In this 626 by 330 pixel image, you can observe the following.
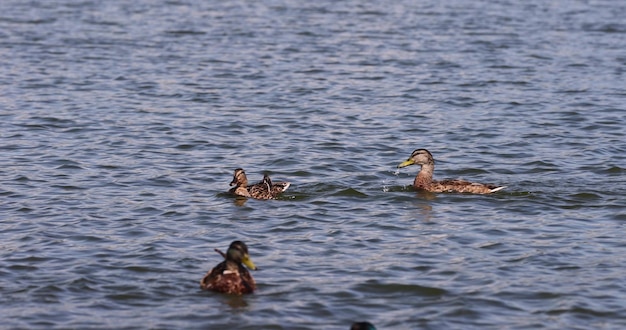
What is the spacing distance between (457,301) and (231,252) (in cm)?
256

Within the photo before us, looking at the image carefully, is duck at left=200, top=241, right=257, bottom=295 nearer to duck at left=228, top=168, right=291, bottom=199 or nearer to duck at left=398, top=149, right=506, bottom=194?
duck at left=228, top=168, right=291, bottom=199

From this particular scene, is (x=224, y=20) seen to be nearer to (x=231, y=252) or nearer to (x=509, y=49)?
(x=509, y=49)

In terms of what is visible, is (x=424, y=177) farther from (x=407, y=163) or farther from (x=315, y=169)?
(x=315, y=169)

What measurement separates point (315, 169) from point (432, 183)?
2276mm

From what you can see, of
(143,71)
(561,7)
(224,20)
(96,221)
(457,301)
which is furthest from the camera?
(561,7)

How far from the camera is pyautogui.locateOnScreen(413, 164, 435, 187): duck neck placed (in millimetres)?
18422

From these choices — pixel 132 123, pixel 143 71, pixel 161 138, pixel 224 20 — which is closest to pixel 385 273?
pixel 161 138

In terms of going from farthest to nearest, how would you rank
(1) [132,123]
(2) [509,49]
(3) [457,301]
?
(2) [509,49] < (1) [132,123] < (3) [457,301]

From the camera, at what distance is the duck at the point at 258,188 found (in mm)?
17344

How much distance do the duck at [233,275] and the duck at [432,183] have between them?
5854mm

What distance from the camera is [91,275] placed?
43.6 feet

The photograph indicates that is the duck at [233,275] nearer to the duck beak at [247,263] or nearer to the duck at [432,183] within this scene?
the duck beak at [247,263]

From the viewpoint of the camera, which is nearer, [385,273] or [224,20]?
[385,273]

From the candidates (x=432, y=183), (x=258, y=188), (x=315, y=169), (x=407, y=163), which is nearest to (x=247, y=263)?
(x=258, y=188)
